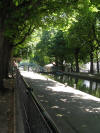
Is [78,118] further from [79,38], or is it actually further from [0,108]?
[79,38]

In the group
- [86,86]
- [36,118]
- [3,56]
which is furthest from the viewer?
[86,86]

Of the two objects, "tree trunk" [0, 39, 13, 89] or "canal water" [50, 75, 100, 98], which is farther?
"canal water" [50, 75, 100, 98]

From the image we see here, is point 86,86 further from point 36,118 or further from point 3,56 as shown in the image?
point 36,118

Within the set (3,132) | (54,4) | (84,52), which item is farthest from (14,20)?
(84,52)

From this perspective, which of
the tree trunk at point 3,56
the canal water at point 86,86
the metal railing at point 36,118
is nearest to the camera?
the metal railing at point 36,118

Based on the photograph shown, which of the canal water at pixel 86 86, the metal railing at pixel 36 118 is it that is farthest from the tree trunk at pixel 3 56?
the canal water at pixel 86 86

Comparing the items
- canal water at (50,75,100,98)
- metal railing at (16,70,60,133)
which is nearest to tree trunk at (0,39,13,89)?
metal railing at (16,70,60,133)

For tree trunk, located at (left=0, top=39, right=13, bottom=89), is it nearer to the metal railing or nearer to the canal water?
the metal railing

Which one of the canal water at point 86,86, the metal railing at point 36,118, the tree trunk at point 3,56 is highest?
the tree trunk at point 3,56

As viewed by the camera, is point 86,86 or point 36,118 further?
point 86,86

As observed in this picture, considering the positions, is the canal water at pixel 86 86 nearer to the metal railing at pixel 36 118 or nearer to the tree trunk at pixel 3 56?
the tree trunk at pixel 3 56

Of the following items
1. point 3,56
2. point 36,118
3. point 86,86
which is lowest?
point 86,86

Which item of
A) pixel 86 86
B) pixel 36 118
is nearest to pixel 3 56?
pixel 36 118

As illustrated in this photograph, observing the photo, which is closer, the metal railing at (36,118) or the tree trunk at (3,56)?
the metal railing at (36,118)
